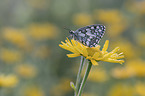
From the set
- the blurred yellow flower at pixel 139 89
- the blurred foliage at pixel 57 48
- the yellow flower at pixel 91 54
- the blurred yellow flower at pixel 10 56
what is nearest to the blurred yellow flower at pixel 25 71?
the blurred foliage at pixel 57 48

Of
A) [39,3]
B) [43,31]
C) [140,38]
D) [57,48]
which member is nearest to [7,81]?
[57,48]

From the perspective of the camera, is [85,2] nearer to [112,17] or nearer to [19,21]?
[112,17]

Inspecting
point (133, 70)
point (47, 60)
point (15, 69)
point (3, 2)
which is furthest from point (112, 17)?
point (3, 2)

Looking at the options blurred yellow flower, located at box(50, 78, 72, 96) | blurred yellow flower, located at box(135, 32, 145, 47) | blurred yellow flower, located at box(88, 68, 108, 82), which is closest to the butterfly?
blurred yellow flower, located at box(88, 68, 108, 82)

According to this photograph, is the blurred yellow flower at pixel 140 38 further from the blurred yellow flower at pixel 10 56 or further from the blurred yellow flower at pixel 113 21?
the blurred yellow flower at pixel 10 56

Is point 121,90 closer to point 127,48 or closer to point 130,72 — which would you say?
point 130,72

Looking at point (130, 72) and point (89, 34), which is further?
point (130, 72)
